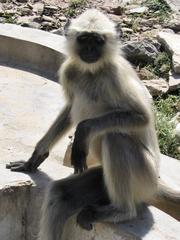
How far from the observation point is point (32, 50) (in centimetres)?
709

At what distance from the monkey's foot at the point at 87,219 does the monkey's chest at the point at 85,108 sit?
65 centimetres

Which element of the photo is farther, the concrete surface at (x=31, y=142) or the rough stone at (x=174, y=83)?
the rough stone at (x=174, y=83)

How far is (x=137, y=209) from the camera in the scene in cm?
396

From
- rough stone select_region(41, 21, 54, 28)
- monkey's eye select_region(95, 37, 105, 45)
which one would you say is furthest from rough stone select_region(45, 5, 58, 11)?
monkey's eye select_region(95, 37, 105, 45)

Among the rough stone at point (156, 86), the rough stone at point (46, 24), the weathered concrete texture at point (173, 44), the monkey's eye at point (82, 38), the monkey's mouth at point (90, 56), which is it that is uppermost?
the monkey's eye at point (82, 38)

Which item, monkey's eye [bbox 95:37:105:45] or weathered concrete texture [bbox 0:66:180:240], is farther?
monkey's eye [bbox 95:37:105:45]

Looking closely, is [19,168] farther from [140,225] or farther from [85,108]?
[140,225]

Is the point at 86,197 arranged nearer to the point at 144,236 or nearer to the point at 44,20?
the point at 144,236

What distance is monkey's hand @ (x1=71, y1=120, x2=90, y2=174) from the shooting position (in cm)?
391

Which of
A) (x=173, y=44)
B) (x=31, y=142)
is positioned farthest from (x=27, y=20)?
(x=31, y=142)

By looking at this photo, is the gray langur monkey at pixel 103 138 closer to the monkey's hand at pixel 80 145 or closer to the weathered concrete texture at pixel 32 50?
the monkey's hand at pixel 80 145

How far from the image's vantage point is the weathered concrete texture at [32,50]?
696cm

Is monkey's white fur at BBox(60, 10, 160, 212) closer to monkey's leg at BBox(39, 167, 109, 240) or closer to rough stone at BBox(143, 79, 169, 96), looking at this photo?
monkey's leg at BBox(39, 167, 109, 240)

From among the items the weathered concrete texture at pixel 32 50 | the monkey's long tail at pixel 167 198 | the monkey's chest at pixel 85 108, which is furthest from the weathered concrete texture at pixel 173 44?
the monkey's chest at pixel 85 108
